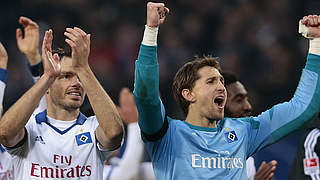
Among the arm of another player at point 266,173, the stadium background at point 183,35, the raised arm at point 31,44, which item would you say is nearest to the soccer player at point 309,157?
the arm of another player at point 266,173

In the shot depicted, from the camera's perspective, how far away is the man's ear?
4.54 metres

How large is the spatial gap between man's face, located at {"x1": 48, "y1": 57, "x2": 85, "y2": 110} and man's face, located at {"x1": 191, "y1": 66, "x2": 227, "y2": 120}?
92 cm

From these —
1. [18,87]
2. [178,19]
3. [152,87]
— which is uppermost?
[152,87]

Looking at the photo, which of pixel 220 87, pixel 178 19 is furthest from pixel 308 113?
pixel 178 19

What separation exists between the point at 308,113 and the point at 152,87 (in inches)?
52.7

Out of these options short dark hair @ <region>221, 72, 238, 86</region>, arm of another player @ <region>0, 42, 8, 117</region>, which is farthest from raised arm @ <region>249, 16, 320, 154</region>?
arm of another player @ <region>0, 42, 8, 117</region>

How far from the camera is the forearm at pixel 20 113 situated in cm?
407

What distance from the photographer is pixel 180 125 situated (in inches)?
174

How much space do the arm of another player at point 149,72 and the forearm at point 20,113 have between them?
679 mm

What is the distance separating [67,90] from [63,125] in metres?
0.28

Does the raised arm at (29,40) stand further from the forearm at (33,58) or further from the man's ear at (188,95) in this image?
the man's ear at (188,95)

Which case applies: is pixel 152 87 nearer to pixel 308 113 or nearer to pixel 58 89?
pixel 58 89

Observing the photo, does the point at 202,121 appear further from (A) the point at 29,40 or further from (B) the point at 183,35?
(B) the point at 183,35

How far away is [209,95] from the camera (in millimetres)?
4473
